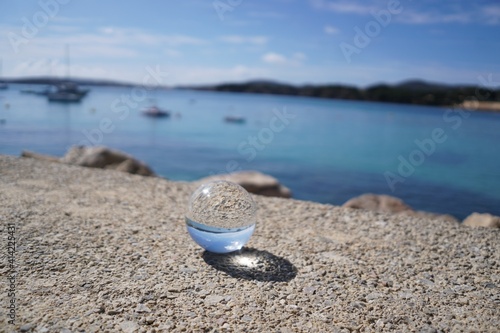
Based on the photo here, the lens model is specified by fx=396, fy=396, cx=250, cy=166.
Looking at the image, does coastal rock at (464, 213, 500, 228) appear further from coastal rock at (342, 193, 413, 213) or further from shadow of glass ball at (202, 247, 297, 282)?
shadow of glass ball at (202, 247, 297, 282)

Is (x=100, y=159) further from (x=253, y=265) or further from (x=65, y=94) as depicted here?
(x=65, y=94)

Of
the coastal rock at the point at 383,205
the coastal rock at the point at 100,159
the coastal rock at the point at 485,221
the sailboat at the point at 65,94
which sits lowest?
the sailboat at the point at 65,94

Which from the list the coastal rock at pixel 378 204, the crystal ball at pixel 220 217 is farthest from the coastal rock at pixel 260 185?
the crystal ball at pixel 220 217

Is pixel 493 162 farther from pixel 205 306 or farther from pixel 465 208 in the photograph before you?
pixel 205 306

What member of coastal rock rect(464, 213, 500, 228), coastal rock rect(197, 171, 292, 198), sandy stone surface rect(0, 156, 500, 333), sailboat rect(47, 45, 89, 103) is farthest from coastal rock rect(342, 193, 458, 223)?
sailboat rect(47, 45, 89, 103)

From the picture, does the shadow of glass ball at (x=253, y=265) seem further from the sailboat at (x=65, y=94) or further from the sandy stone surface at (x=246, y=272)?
the sailboat at (x=65, y=94)

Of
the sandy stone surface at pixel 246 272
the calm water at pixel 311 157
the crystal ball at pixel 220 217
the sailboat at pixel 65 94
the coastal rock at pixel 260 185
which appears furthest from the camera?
the sailboat at pixel 65 94

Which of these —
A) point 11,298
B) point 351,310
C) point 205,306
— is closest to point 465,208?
point 351,310
